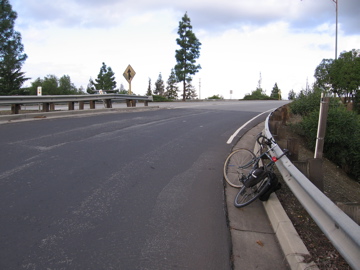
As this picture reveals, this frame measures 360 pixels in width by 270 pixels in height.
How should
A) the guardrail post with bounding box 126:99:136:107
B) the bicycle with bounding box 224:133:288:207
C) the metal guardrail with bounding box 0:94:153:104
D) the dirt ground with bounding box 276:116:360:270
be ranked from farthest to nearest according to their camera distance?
the guardrail post with bounding box 126:99:136:107
the metal guardrail with bounding box 0:94:153:104
the bicycle with bounding box 224:133:288:207
the dirt ground with bounding box 276:116:360:270

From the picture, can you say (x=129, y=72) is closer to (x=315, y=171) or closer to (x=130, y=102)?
(x=130, y=102)

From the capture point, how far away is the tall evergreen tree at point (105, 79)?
9700 cm

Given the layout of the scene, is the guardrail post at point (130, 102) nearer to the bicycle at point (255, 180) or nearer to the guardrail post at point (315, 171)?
the bicycle at point (255, 180)

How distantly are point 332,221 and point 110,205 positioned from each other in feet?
9.50

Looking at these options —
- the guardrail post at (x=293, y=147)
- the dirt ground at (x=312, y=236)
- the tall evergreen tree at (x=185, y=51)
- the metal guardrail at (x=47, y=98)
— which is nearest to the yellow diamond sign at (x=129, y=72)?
the metal guardrail at (x=47, y=98)

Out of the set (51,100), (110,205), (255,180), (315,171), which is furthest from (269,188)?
(51,100)

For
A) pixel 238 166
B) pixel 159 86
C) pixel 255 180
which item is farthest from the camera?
pixel 159 86

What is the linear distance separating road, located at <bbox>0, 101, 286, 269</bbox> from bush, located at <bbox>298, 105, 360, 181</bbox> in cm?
426

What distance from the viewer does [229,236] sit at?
3859 millimetres

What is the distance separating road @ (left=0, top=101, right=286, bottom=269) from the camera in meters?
3.28

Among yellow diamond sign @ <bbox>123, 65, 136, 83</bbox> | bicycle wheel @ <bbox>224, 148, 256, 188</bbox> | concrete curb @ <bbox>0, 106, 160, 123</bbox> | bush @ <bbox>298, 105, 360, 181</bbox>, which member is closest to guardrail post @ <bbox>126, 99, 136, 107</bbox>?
yellow diamond sign @ <bbox>123, 65, 136, 83</bbox>

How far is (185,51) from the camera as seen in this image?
4884 centimetres

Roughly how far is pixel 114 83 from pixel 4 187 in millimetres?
98239

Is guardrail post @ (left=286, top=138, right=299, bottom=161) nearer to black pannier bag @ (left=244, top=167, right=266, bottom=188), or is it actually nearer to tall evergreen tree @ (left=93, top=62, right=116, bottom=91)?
black pannier bag @ (left=244, top=167, right=266, bottom=188)
